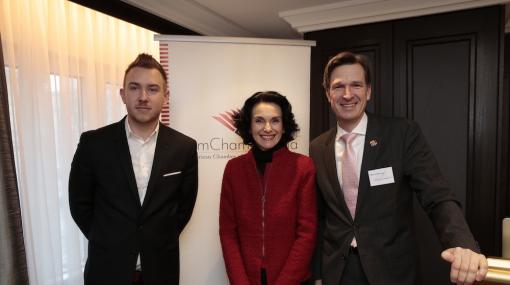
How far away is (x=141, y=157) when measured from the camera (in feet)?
5.40

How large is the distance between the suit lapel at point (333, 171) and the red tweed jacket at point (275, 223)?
0.10 meters

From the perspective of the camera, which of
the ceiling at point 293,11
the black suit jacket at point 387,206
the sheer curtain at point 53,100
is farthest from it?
the ceiling at point 293,11

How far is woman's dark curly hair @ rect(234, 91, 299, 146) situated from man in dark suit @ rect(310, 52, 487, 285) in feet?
0.88

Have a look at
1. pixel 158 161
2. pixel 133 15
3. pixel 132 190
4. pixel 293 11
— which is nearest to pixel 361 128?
pixel 158 161

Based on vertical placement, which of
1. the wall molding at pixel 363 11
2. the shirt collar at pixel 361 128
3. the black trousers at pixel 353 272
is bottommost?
the black trousers at pixel 353 272

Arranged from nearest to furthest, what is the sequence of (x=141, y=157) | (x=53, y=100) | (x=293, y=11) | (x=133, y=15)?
(x=141, y=157) < (x=53, y=100) < (x=133, y=15) < (x=293, y=11)

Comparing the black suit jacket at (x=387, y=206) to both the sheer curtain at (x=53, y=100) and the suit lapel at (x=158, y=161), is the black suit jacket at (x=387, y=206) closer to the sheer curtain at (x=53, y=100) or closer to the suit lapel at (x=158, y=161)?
the suit lapel at (x=158, y=161)

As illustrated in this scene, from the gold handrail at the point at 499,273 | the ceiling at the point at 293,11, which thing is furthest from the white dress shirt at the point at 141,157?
the gold handrail at the point at 499,273

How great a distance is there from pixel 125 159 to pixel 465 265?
141 cm

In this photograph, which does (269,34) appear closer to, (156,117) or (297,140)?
(297,140)

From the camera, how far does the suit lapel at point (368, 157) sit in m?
1.43

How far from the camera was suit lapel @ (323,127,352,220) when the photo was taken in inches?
57.7

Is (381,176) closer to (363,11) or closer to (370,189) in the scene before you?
(370,189)

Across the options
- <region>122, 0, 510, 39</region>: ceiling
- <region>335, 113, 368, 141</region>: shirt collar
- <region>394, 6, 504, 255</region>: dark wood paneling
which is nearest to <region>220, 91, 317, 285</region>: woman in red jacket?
<region>335, 113, 368, 141</region>: shirt collar
